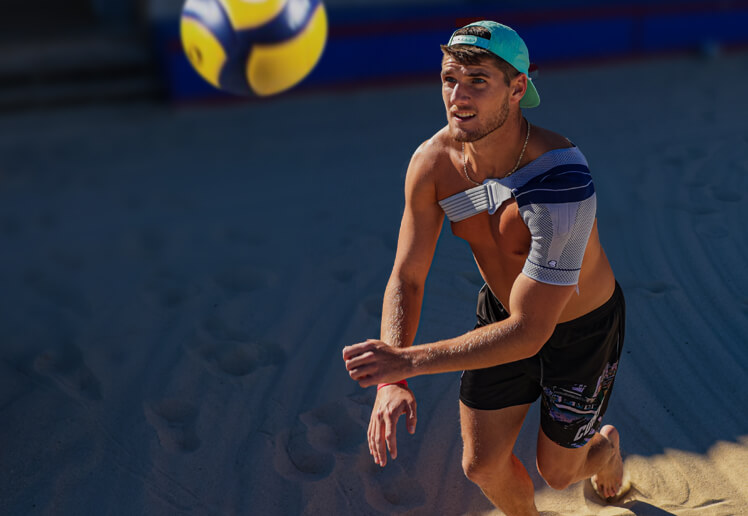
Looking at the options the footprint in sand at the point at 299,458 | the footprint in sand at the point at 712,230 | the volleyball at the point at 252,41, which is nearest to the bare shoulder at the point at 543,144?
the footprint in sand at the point at 299,458

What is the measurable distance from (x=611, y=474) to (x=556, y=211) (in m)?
1.31

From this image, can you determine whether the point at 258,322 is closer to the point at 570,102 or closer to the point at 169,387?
the point at 169,387

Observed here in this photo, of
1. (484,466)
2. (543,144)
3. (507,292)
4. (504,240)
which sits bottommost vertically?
(484,466)

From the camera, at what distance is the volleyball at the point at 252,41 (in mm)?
4168

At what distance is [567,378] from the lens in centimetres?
263

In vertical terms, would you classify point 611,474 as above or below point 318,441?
above

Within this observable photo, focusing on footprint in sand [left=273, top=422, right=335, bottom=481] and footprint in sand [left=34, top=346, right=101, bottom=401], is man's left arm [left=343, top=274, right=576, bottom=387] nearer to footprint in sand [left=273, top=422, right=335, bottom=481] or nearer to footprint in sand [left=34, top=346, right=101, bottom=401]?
footprint in sand [left=273, top=422, right=335, bottom=481]

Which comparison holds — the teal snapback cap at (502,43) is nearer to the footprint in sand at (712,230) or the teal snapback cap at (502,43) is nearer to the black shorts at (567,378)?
the black shorts at (567,378)

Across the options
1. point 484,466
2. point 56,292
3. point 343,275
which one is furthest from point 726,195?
point 56,292

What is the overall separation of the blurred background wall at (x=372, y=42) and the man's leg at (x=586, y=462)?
5.76m

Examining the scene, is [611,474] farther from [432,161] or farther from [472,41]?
[472,41]

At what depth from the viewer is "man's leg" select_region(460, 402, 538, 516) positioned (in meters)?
2.69

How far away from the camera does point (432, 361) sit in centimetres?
230

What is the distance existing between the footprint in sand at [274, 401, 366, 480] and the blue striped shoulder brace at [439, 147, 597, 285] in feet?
4.71
